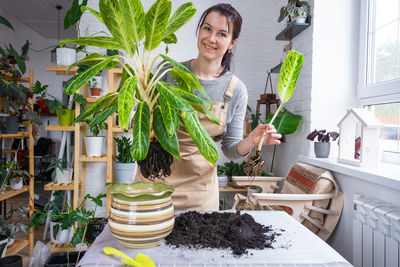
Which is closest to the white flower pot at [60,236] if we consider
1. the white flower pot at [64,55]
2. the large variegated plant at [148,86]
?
the white flower pot at [64,55]

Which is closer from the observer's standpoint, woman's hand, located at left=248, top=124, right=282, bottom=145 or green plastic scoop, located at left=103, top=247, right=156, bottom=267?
green plastic scoop, located at left=103, top=247, right=156, bottom=267

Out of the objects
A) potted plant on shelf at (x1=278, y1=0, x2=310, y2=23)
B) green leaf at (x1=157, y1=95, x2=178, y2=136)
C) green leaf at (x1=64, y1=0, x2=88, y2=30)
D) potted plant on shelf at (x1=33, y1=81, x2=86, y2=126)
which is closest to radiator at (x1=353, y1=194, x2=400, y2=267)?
green leaf at (x1=157, y1=95, x2=178, y2=136)

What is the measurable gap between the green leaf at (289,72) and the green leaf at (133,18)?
0.44 m

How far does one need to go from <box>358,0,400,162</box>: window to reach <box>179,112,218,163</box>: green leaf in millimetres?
1568

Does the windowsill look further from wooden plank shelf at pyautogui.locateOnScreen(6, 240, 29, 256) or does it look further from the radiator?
wooden plank shelf at pyautogui.locateOnScreen(6, 240, 29, 256)

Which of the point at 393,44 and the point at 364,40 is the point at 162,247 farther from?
the point at 364,40

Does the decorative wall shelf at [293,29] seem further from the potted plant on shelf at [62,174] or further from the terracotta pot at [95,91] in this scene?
the potted plant on shelf at [62,174]

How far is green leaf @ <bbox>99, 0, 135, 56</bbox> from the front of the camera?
75 cm

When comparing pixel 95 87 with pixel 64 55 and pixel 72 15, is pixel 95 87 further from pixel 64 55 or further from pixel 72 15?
pixel 72 15

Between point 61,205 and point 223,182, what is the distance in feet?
5.55

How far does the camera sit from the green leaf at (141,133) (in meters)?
0.73

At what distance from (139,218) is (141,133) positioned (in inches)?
8.5

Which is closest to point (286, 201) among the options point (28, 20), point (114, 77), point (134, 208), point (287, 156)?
point (287, 156)

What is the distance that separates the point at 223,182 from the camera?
3039 millimetres
